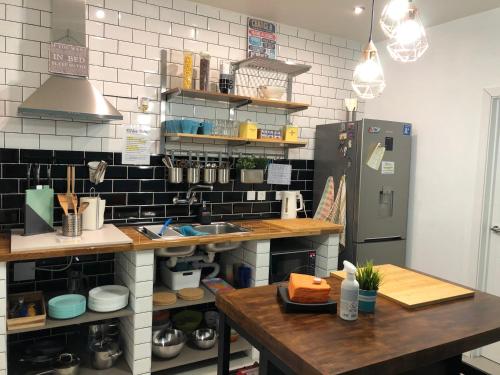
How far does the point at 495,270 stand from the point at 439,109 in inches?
56.2

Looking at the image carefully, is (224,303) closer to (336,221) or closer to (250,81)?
(336,221)

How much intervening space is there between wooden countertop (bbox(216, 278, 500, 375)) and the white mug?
1.37 m

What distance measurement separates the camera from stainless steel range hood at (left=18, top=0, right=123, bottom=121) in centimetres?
246

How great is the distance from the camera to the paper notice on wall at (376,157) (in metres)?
3.49

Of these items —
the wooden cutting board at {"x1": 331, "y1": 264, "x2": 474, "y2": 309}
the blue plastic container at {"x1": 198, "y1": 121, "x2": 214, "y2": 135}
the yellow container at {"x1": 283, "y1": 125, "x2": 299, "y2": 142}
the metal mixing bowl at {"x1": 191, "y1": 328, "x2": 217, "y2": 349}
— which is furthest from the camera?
the yellow container at {"x1": 283, "y1": 125, "x2": 299, "y2": 142}

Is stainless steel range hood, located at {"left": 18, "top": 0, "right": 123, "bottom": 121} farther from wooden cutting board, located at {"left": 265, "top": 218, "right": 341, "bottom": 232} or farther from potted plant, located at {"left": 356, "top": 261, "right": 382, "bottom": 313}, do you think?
potted plant, located at {"left": 356, "top": 261, "right": 382, "bottom": 313}

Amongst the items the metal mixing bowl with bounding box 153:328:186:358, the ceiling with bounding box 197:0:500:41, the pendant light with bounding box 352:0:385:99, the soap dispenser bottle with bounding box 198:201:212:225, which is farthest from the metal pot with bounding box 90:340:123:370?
the ceiling with bounding box 197:0:500:41

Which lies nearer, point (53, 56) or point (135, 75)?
point (53, 56)

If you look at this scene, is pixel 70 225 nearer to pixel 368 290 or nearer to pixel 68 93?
pixel 68 93

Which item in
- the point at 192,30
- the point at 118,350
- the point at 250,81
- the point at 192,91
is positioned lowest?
the point at 118,350

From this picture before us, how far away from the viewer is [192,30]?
3.31 meters

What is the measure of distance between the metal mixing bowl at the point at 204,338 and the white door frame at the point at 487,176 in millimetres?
2161

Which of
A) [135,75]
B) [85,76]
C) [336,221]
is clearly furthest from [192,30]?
[336,221]

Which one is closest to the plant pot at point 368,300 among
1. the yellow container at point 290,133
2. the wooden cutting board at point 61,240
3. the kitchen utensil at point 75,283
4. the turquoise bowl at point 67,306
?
the wooden cutting board at point 61,240
